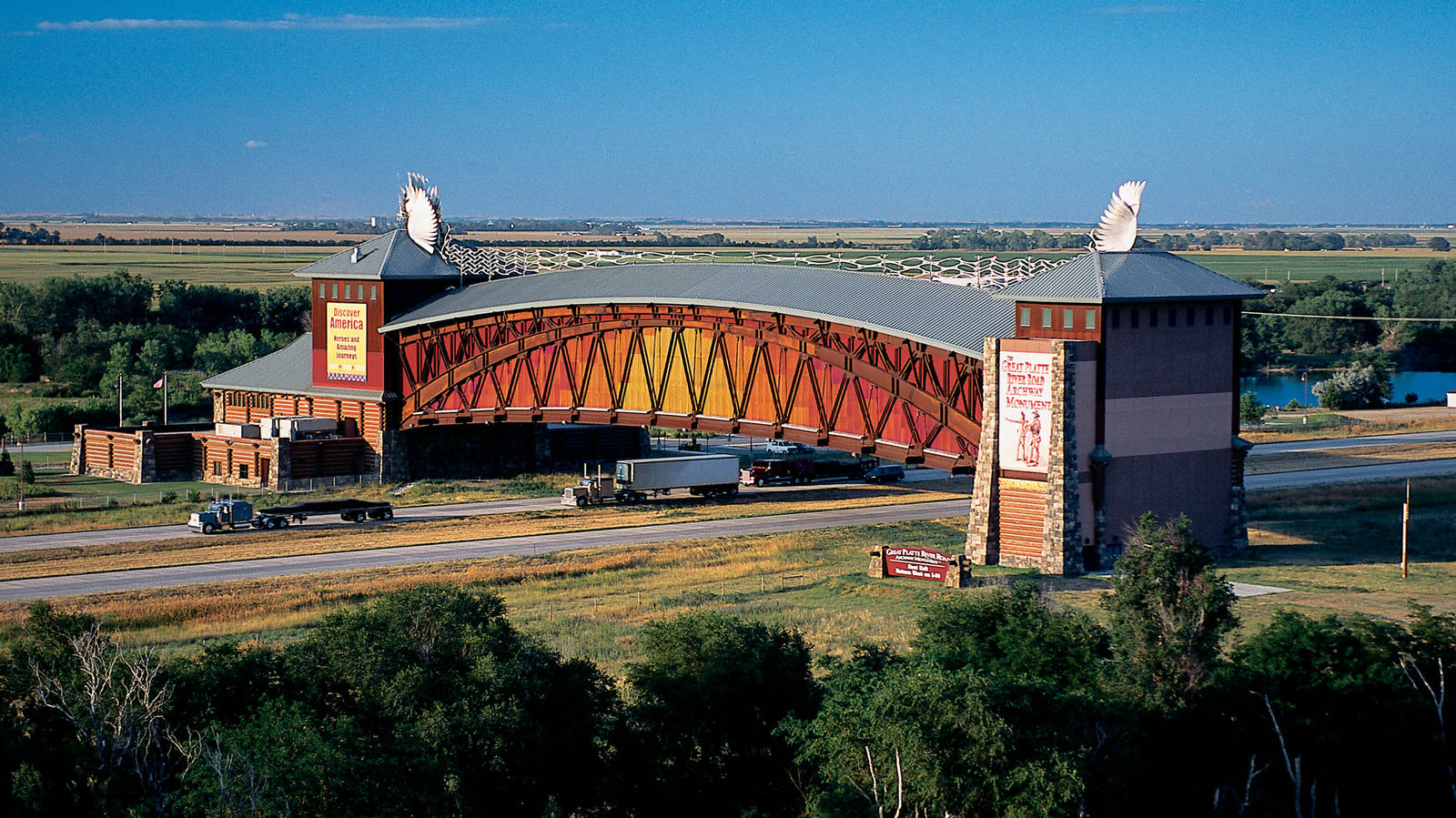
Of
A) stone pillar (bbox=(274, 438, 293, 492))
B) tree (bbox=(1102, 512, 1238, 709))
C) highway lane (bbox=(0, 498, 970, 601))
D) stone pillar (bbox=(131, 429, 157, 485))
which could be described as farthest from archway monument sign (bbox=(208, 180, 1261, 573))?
tree (bbox=(1102, 512, 1238, 709))

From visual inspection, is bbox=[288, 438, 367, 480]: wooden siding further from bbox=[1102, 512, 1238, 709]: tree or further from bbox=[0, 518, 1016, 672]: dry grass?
bbox=[1102, 512, 1238, 709]: tree

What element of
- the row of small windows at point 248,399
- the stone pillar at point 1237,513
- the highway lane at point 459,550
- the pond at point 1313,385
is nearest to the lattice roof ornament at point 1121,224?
the stone pillar at point 1237,513

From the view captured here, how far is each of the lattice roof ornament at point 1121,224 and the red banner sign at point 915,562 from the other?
14.2 metres

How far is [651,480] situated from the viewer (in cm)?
8194

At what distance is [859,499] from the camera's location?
81.8 meters

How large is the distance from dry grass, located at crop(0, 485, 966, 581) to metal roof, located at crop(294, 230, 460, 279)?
19722 mm

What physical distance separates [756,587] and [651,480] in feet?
83.5

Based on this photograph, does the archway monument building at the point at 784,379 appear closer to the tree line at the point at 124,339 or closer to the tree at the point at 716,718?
the tree line at the point at 124,339

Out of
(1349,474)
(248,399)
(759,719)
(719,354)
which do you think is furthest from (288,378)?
(759,719)

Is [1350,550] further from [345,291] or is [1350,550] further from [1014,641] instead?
[345,291]

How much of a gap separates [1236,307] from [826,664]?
108ft

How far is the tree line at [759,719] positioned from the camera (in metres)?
30.3

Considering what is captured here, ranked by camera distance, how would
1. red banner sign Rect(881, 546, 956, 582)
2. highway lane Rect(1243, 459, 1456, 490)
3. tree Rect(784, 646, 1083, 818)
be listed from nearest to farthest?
tree Rect(784, 646, 1083, 818) < red banner sign Rect(881, 546, 956, 582) < highway lane Rect(1243, 459, 1456, 490)

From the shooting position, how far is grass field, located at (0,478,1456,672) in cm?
5009
